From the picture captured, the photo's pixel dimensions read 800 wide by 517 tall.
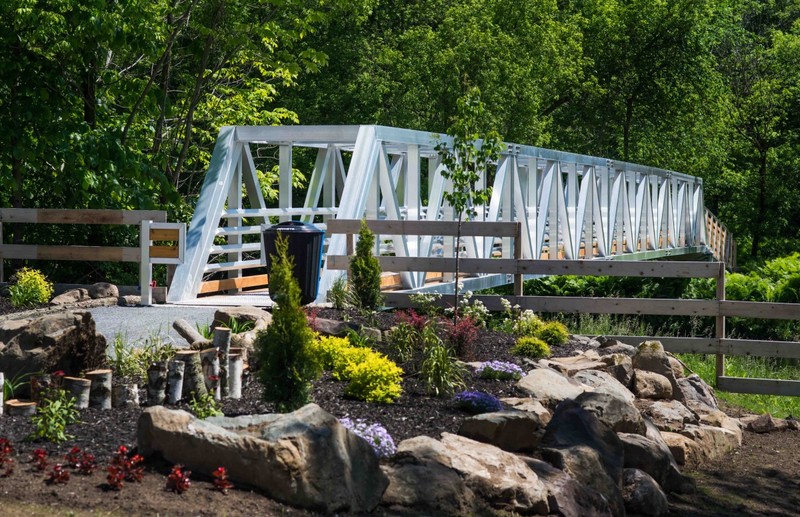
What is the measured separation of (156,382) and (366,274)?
4.85m

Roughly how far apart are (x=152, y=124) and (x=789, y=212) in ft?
88.7

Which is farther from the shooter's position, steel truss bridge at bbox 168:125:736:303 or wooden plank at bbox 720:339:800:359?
steel truss bridge at bbox 168:125:736:303

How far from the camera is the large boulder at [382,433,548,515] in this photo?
6.34 metres

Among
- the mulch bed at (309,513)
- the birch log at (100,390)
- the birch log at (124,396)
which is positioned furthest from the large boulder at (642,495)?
the birch log at (100,390)

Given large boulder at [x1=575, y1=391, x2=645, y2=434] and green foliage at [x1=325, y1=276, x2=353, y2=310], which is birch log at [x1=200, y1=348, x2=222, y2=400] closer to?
large boulder at [x1=575, y1=391, x2=645, y2=434]

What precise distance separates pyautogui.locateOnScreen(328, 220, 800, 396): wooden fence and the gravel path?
216cm

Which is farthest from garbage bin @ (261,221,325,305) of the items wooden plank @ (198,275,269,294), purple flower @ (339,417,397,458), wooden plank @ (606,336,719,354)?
purple flower @ (339,417,397,458)

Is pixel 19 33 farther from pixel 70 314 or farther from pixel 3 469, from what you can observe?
pixel 3 469

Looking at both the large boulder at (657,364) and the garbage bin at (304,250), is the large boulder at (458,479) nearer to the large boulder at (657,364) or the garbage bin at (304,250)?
the large boulder at (657,364)

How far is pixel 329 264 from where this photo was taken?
1404cm

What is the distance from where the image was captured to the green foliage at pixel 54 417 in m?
6.52

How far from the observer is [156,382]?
7.59 metres

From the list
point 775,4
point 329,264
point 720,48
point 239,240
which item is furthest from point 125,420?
point 775,4

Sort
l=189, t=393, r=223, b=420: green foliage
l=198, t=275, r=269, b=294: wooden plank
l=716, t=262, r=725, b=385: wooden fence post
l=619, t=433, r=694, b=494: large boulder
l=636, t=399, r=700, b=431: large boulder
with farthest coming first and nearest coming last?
1. l=198, t=275, r=269, b=294: wooden plank
2. l=716, t=262, r=725, b=385: wooden fence post
3. l=636, t=399, r=700, b=431: large boulder
4. l=619, t=433, r=694, b=494: large boulder
5. l=189, t=393, r=223, b=420: green foliage
